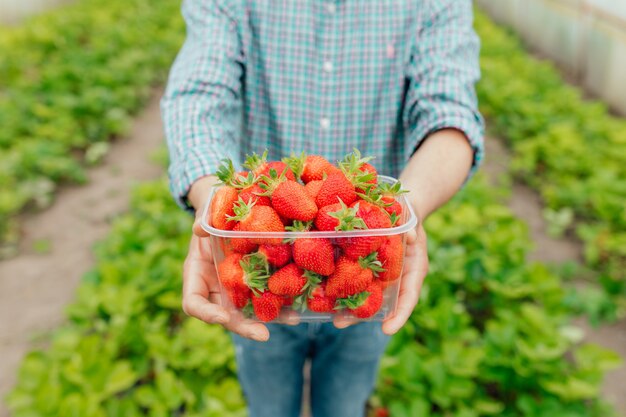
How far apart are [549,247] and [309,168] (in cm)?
288

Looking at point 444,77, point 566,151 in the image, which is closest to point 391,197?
point 444,77

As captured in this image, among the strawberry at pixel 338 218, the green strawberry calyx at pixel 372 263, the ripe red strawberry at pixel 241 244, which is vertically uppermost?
the strawberry at pixel 338 218

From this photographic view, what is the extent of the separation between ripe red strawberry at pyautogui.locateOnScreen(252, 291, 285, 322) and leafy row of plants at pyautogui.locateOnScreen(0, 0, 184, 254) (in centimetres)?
321

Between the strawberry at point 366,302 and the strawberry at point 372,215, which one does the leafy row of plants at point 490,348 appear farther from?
the strawberry at point 372,215

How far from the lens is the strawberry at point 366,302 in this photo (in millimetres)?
1145

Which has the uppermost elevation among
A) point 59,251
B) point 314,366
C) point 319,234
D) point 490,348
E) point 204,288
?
point 319,234

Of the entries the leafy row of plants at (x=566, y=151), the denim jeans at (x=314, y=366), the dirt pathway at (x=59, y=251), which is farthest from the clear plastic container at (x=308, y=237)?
the leafy row of plants at (x=566, y=151)

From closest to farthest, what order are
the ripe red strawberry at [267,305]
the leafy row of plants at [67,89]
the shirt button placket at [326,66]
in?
the ripe red strawberry at [267,305] → the shirt button placket at [326,66] → the leafy row of plants at [67,89]

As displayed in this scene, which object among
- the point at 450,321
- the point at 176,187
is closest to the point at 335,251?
the point at 176,187

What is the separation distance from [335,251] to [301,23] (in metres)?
0.79

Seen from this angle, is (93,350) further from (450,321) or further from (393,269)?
(393,269)

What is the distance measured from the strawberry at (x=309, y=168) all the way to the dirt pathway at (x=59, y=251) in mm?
2126

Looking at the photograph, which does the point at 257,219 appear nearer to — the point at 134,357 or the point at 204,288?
the point at 204,288

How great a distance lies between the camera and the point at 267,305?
1.15 m
